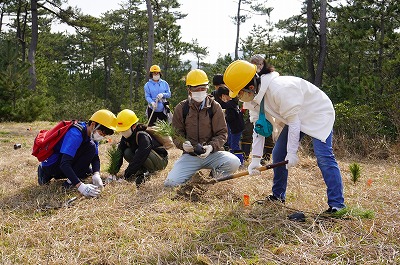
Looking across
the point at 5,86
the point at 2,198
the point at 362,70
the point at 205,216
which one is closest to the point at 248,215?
the point at 205,216

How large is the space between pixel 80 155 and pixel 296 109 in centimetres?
240

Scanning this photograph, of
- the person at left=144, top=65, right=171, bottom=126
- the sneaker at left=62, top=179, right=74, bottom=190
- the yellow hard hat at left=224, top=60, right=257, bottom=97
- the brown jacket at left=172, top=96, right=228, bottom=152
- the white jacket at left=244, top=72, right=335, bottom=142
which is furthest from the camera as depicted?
the person at left=144, top=65, right=171, bottom=126

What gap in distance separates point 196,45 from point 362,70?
22392 millimetres

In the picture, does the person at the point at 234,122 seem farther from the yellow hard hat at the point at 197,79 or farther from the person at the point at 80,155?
the person at the point at 80,155

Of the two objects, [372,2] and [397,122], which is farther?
[372,2]

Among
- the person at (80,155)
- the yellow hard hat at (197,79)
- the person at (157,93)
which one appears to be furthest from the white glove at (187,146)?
the person at (157,93)

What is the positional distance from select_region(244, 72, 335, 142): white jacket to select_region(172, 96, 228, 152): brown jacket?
1.33 meters

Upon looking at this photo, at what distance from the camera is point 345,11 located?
35.4ft

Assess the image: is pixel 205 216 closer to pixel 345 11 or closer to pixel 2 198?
pixel 2 198

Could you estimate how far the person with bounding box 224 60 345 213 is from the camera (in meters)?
2.95

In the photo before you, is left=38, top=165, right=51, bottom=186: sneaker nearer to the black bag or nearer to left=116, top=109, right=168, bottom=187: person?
left=116, top=109, right=168, bottom=187: person

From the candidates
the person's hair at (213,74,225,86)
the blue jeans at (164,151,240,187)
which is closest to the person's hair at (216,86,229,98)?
the person's hair at (213,74,225,86)

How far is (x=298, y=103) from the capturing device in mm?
2900

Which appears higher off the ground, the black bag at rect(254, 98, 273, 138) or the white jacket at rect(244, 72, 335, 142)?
the white jacket at rect(244, 72, 335, 142)
